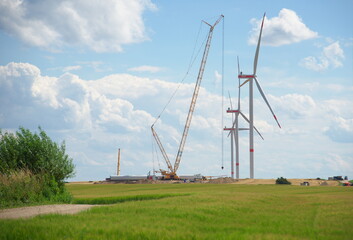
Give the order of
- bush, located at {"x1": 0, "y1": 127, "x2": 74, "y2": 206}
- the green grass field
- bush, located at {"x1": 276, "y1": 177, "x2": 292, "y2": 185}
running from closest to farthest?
the green grass field
bush, located at {"x1": 0, "y1": 127, "x2": 74, "y2": 206}
bush, located at {"x1": 276, "y1": 177, "x2": 292, "y2": 185}

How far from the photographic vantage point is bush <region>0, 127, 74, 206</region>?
160ft

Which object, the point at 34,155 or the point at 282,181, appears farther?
the point at 282,181

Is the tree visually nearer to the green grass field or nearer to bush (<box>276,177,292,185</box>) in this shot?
the green grass field

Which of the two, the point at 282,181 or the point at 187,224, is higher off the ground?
the point at 282,181

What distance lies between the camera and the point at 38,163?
5069 cm

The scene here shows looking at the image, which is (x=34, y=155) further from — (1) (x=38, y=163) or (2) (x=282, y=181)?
(2) (x=282, y=181)

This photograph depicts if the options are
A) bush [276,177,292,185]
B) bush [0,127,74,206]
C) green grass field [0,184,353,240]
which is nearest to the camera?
green grass field [0,184,353,240]

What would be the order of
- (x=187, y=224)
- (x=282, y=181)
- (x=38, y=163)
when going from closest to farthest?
1. (x=187, y=224)
2. (x=38, y=163)
3. (x=282, y=181)

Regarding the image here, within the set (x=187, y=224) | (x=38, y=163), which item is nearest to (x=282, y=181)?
(x=38, y=163)

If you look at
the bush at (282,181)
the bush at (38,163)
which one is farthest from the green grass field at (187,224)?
the bush at (282,181)

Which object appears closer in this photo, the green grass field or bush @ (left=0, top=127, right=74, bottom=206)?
the green grass field

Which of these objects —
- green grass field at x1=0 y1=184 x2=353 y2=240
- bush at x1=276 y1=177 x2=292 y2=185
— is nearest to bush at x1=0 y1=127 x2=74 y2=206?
green grass field at x1=0 y1=184 x2=353 y2=240

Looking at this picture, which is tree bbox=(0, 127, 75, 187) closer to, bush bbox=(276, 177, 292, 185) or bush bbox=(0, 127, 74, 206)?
bush bbox=(0, 127, 74, 206)

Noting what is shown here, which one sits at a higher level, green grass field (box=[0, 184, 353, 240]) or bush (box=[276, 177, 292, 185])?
bush (box=[276, 177, 292, 185])
